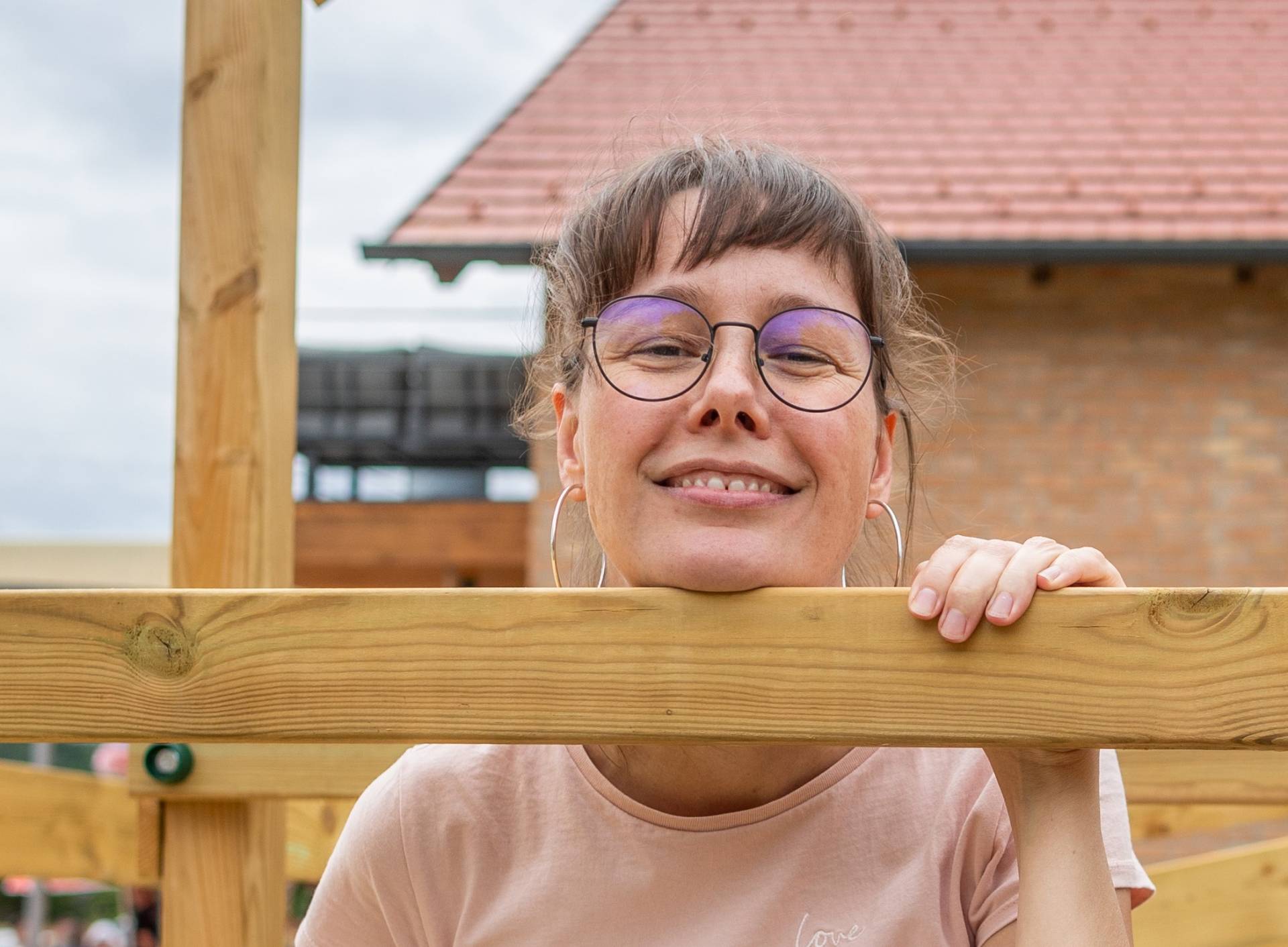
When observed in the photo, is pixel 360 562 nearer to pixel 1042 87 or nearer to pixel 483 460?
pixel 483 460

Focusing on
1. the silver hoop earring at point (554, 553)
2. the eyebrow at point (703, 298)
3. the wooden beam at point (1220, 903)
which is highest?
the eyebrow at point (703, 298)

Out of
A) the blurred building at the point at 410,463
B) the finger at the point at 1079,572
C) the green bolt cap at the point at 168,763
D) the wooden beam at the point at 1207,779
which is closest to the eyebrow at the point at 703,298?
the finger at the point at 1079,572

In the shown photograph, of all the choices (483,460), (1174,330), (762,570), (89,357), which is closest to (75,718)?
(762,570)

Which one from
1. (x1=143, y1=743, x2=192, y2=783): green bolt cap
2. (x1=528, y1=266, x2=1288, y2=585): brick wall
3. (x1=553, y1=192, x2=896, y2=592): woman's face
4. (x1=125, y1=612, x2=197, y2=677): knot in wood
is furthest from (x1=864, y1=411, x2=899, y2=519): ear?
(x1=528, y1=266, x2=1288, y2=585): brick wall

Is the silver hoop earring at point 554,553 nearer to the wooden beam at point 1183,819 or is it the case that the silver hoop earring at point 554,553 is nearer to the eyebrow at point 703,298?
the eyebrow at point 703,298

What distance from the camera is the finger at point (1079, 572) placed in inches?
41.4

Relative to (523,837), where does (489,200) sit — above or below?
above

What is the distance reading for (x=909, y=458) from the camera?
1735 mm

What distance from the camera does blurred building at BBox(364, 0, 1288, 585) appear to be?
6.54m

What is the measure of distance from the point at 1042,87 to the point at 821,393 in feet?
23.3

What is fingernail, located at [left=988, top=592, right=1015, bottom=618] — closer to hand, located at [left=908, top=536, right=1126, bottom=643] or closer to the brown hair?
hand, located at [left=908, top=536, right=1126, bottom=643]

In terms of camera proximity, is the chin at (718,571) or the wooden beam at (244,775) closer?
the chin at (718,571)

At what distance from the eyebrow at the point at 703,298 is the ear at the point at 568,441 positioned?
0.29m

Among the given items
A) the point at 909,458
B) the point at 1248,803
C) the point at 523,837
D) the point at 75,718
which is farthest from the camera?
the point at 1248,803
